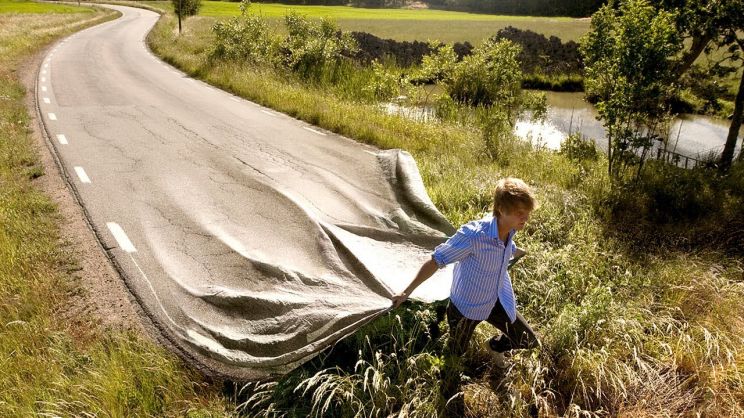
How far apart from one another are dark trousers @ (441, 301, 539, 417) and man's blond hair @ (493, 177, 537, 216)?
35.3 inches

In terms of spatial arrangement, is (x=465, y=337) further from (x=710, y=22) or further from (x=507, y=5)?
(x=507, y=5)

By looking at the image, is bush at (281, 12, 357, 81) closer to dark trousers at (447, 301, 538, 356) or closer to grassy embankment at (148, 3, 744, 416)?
grassy embankment at (148, 3, 744, 416)

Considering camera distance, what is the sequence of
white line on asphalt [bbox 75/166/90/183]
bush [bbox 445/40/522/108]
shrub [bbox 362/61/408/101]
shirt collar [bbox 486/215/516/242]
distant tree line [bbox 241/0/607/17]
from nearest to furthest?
shirt collar [bbox 486/215/516/242] < white line on asphalt [bbox 75/166/90/183] < bush [bbox 445/40/522/108] < shrub [bbox 362/61/408/101] < distant tree line [bbox 241/0/607/17]

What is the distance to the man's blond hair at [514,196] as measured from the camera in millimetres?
3141

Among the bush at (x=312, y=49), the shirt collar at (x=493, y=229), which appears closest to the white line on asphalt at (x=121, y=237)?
the shirt collar at (x=493, y=229)

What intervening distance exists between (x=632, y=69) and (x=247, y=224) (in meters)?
5.93

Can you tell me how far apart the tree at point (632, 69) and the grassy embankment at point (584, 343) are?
1.42m

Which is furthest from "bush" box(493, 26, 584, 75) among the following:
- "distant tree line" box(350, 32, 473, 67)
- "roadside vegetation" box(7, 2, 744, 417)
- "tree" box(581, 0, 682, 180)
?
"roadside vegetation" box(7, 2, 744, 417)

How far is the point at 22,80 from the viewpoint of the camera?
16047mm

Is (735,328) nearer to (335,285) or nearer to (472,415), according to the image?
(472,415)

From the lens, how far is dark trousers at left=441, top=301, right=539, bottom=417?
3662mm

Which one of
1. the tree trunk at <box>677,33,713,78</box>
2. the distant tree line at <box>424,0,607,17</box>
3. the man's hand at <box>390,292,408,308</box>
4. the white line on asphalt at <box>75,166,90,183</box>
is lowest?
the white line on asphalt at <box>75,166,90,183</box>

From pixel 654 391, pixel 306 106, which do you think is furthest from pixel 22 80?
pixel 654 391

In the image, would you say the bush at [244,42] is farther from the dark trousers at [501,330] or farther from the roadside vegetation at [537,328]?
the dark trousers at [501,330]
